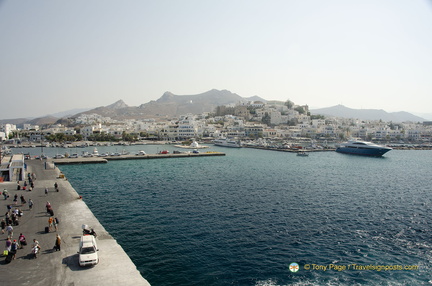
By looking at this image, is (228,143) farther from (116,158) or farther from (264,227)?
(264,227)

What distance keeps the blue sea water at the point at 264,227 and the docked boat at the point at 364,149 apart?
39.0m

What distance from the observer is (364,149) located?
74.8 meters

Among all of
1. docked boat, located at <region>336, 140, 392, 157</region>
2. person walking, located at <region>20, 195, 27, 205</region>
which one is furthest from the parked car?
docked boat, located at <region>336, 140, 392, 157</region>

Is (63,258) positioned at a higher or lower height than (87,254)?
lower

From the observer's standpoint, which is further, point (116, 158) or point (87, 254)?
point (116, 158)

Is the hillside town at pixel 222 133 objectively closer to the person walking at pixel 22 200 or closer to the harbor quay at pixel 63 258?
the person walking at pixel 22 200

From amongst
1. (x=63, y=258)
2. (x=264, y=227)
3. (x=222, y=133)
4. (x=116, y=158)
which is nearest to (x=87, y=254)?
(x=63, y=258)

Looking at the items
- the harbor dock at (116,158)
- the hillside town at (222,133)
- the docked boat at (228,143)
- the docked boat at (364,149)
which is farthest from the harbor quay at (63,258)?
the hillside town at (222,133)

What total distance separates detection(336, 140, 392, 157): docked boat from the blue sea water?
128 feet

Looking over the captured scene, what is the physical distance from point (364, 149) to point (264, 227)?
63743mm

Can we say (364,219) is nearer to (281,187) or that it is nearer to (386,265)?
(386,265)

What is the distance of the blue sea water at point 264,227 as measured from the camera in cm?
1402

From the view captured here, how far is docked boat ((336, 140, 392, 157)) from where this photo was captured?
7214 centimetres

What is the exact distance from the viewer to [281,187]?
3212 centimetres
